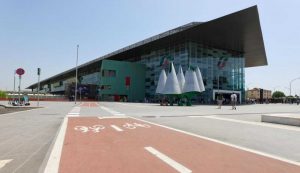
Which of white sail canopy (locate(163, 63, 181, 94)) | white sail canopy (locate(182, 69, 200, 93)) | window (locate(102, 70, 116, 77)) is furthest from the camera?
window (locate(102, 70, 116, 77))

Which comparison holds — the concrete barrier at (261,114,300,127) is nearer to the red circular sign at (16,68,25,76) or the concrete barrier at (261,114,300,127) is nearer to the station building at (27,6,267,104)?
the red circular sign at (16,68,25,76)

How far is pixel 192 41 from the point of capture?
2427 inches

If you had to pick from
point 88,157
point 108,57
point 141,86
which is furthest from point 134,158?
point 108,57

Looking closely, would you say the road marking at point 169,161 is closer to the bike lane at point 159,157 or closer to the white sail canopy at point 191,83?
the bike lane at point 159,157

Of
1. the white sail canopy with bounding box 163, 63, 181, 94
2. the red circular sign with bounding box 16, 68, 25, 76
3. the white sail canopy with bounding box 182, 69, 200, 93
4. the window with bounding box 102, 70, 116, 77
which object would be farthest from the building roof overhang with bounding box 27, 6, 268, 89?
the red circular sign with bounding box 16, 68, 25, 76

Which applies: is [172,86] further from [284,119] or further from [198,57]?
[284,119]

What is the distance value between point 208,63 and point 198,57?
3.30 meters

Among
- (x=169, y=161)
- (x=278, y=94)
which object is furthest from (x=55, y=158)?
(x=278, y=94)

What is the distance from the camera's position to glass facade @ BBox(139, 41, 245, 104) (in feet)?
204

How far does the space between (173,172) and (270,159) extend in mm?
2527

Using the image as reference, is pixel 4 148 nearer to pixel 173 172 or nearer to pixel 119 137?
pixel 119 137

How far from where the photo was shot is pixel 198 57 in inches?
2477

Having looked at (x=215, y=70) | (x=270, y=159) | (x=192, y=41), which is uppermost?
(x=192, y=41)

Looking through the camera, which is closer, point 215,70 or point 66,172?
point 66,172
